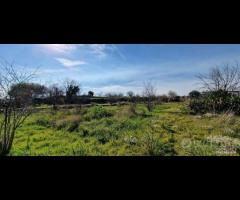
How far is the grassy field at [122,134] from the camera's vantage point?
19.2ft

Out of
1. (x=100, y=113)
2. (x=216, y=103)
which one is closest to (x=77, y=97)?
(x=100, y=113)

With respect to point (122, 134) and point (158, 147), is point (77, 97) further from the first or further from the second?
point (158, 147)

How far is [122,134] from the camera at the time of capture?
7.33 meters

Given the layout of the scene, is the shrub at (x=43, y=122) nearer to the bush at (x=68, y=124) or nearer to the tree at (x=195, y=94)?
the bush at (x=68, y=124)

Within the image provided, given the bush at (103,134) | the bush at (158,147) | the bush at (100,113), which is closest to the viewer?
the bush at (158,147)

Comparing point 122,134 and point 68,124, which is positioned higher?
point 68,124

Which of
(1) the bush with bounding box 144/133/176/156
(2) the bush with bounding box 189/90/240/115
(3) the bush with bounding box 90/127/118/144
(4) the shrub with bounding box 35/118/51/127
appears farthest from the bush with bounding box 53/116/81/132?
(2) the bush with bounding box 189/90/240/115

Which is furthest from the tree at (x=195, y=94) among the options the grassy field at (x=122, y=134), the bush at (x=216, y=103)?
the grassy field at (x=122, y=134)

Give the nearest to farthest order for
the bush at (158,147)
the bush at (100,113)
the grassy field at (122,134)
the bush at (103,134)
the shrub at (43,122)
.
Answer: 1. the bush at (158,147)
2. the grassy field at (122,134)
3. the bush at (103,134)
4. the shrub at (43,122)
5. the bush at (100,113)

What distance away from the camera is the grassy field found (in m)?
5.86

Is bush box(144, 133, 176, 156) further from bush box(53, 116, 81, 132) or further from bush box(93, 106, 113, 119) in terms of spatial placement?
bush box(93, 106, 113, 119)
